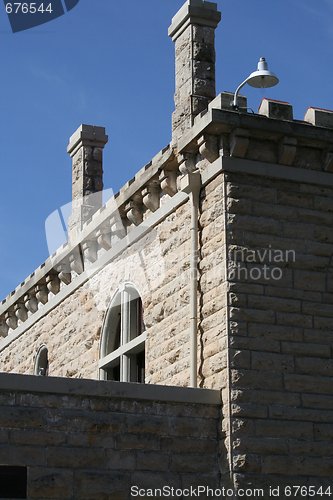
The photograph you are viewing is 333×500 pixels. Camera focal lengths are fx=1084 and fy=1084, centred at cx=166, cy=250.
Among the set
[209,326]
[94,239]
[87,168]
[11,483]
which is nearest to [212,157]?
[209,326]

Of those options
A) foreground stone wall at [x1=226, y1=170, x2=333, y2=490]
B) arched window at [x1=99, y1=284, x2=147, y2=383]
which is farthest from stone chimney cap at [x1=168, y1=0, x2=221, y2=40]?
arched window at [x1=99, y1=284, x2=147, y2=383]

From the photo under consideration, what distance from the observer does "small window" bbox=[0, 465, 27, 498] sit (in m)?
11.3

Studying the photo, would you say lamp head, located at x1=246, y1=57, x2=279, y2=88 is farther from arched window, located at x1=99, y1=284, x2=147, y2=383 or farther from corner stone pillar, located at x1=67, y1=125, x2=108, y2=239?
corner stone pillar, located at x1=67, y1=125, x2=108, y2=239

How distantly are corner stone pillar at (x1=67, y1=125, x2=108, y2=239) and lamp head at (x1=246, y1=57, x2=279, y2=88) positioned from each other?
5.52m

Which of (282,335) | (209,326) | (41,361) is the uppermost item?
(41,361)

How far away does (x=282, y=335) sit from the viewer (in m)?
12.6

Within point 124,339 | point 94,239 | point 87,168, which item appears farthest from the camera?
point 87,168

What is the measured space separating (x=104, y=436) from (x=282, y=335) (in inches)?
94.2

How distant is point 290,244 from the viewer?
13.0 m

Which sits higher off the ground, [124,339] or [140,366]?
[124,339]

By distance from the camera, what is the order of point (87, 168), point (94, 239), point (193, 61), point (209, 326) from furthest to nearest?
point (87, 168) < point (94, 239) < point (193, 61) < point (209, 326)

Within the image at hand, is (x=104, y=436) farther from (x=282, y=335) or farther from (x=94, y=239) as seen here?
(x=94, y=239)

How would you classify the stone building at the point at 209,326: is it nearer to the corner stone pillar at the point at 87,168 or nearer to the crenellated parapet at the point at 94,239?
the crenellated parapet at the point at 94,239

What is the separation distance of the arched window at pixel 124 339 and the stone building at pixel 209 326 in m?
0.03
